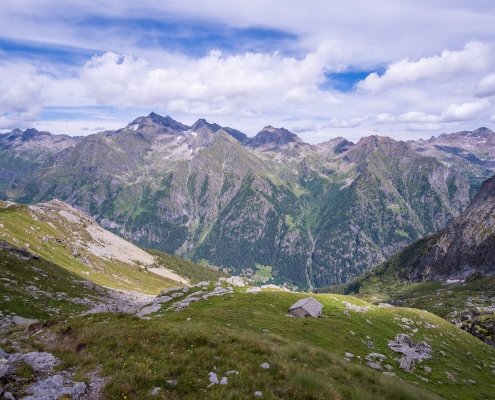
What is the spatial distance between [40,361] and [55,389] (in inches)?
126

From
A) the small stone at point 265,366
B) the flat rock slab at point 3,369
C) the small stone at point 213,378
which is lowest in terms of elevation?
the small stone at point 265,366

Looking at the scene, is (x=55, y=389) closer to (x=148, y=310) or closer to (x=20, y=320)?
(x=20, y=320)

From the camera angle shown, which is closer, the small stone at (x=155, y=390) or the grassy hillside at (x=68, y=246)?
the small stone at (x=155, y=390)

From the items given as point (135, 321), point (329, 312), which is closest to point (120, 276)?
point (329, 312)

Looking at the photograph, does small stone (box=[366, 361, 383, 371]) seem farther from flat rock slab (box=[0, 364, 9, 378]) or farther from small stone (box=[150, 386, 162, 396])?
flat rock slab (box=[0, 364, 9, 378])

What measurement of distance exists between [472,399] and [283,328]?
70.0 feet

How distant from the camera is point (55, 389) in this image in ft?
39.5

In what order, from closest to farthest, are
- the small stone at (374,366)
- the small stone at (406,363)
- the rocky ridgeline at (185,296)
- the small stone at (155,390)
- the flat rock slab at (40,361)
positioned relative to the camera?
1. the small stone at (155,390)
2. the flat rock slab at (40,361)
3. the small stone at (374,366)
4. the small stone at (406,363)
5. the rocky ridgeline at (185,296)

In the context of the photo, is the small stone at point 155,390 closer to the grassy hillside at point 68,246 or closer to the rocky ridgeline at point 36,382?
the rocky ridgeline at point 36,382

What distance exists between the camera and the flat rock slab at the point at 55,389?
1154 centimetres

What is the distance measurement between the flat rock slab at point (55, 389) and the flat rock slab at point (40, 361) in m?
1.62

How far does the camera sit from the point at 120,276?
137m

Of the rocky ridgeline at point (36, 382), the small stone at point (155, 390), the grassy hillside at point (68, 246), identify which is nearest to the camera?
the rocky ridgeline at point (36, 382)

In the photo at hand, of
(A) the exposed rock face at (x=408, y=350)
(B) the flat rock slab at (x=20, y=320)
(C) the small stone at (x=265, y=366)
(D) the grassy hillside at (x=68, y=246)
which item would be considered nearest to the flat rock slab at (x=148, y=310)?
(B) the flat rock slab at (x=20, y=320)
